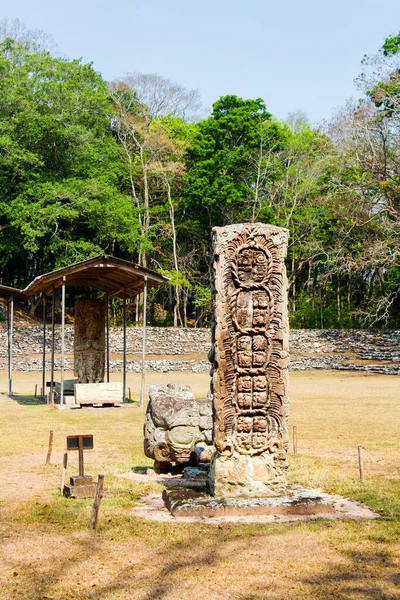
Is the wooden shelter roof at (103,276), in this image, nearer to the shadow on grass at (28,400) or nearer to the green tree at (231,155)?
the shadow on grass at (28,400)

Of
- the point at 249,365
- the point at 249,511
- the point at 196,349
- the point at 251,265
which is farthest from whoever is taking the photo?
the point at 196,349

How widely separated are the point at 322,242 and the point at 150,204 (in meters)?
11.0

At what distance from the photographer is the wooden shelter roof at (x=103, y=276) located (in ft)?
57.7

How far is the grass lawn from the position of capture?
525cm

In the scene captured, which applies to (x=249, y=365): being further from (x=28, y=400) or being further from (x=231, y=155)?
(x=231, y=155)

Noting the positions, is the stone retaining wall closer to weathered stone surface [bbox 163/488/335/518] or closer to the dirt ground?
the dirt ground

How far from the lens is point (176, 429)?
9617 millimetres

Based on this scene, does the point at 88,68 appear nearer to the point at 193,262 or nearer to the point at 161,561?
the point at 193,262

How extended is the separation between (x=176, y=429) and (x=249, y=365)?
2.07 m

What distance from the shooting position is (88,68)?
41.7 metres

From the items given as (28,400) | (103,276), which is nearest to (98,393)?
(103,276)

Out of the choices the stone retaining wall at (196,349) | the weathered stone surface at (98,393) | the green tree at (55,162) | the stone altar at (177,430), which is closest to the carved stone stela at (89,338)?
the weathered stone surface at (98,393)

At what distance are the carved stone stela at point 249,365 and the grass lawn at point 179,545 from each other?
3.26 feet

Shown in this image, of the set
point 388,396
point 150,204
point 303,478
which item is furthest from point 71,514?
point 150,204
